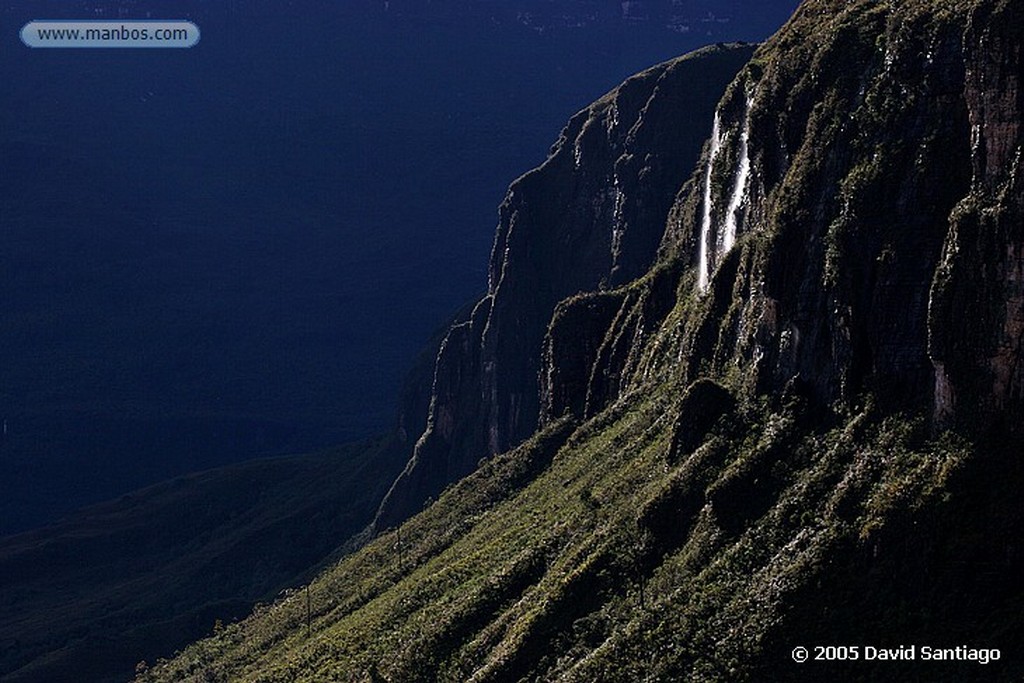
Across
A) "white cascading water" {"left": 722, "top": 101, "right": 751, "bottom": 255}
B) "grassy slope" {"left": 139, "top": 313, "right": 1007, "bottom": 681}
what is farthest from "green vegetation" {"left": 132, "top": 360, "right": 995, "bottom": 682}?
"white cascading water" {"left": 722, "top": 101, "right": 751, "bottom": 255}

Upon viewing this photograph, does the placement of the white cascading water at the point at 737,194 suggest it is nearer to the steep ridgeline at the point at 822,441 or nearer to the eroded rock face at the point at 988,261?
the steep ridgeline at the point at 822,441

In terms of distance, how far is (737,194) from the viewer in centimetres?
12469

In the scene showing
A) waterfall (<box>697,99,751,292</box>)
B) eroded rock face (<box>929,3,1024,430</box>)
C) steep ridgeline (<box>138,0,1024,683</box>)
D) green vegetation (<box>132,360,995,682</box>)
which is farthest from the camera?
waterfall (<box>697,99,751,292</box>)

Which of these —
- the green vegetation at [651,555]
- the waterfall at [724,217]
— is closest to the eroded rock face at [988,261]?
the green vegetation at [651,555]

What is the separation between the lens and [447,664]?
105 metres

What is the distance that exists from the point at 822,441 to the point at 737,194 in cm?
4157

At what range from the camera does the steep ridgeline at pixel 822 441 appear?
75.3 meters

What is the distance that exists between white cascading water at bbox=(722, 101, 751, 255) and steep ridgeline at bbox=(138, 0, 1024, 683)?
32.3 inches

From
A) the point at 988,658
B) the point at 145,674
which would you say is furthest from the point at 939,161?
the point at 145,674

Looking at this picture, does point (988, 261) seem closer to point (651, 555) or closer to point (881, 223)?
Result: point (881, 223)

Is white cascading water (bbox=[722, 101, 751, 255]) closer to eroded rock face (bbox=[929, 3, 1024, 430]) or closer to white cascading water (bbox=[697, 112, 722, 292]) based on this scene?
white cascading water (bbox=[697, 112, 722, 292])

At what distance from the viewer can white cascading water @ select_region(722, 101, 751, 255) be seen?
121062 millimetres

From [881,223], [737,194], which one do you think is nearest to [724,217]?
[737,194]

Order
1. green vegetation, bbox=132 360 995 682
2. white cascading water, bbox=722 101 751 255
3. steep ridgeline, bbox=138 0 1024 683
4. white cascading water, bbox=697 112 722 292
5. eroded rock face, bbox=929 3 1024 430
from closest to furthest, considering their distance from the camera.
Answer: eroded rock face, bbox=929 3 1024 430 → steep ridgeline, bbox=138 0 1024 683 → green vegetation, bbox=132 360 995 682 → white cascading water, bbox=722 101 751 255 → white cascading water, bbox=697 112 722 292
